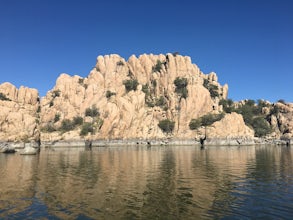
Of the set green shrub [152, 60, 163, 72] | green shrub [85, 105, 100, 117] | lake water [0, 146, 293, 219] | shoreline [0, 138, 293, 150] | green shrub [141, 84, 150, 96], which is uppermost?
green shrub [152, 60, 163, 72]

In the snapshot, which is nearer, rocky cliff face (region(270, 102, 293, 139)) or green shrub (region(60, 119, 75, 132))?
green shrub (region(60, 119, 75, 132))

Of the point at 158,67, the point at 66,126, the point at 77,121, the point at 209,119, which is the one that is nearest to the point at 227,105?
the point at 209,119

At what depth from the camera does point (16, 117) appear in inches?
5349

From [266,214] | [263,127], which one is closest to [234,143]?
[263,127]

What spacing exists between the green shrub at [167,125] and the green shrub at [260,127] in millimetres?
56643

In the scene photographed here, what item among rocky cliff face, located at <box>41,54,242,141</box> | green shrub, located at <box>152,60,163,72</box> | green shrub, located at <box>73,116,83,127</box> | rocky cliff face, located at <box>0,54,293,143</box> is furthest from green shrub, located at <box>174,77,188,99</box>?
green shrub, located at <box>73,116,83,127</box>

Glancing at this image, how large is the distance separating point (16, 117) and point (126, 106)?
5902 centimetres

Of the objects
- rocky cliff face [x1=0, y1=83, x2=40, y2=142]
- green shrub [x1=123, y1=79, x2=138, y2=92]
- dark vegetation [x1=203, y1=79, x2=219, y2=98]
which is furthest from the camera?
dark vegetation [x1=203, y1=79, x2=219, y2=98]

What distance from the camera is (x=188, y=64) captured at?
194750 mm

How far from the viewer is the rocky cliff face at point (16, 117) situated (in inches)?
5094

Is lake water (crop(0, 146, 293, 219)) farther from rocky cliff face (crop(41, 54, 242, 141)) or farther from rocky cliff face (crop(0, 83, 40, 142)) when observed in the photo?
rocky cliff face (crop(41, 54, 242, 141))

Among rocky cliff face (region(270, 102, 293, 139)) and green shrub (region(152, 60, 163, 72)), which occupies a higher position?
green shrub (region(152, 60, 163, 72))

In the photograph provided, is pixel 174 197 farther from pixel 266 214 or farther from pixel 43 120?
pixel 43 120

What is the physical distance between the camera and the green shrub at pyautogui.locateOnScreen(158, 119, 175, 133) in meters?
164
